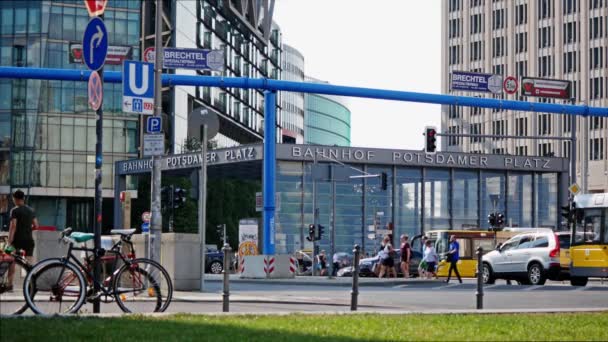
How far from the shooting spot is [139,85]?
19.9 m

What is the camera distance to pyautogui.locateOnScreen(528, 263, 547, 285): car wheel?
120 feet

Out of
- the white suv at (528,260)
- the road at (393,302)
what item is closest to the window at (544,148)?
the white suv at (528,260)

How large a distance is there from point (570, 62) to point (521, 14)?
30.6 feet

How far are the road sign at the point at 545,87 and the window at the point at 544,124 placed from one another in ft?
298

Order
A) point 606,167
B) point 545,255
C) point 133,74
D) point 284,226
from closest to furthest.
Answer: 1. point 133,74
2. point 545,255
3. point 284,226
4. point 606,167

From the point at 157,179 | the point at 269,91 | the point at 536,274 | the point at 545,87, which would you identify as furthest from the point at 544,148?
the point at 157,179

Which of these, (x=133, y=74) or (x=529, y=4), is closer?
(x=133, y=74)

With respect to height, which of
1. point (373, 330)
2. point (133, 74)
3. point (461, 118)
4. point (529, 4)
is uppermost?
point (529, 4)

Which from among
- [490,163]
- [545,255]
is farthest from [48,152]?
[545,255]

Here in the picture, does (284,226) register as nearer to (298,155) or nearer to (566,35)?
(298,155)

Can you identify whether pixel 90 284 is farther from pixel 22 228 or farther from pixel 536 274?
pixel 536 274

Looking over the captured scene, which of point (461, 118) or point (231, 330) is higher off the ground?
point (461, 118)

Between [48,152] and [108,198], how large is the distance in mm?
5377

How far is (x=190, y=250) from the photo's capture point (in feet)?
78.3
